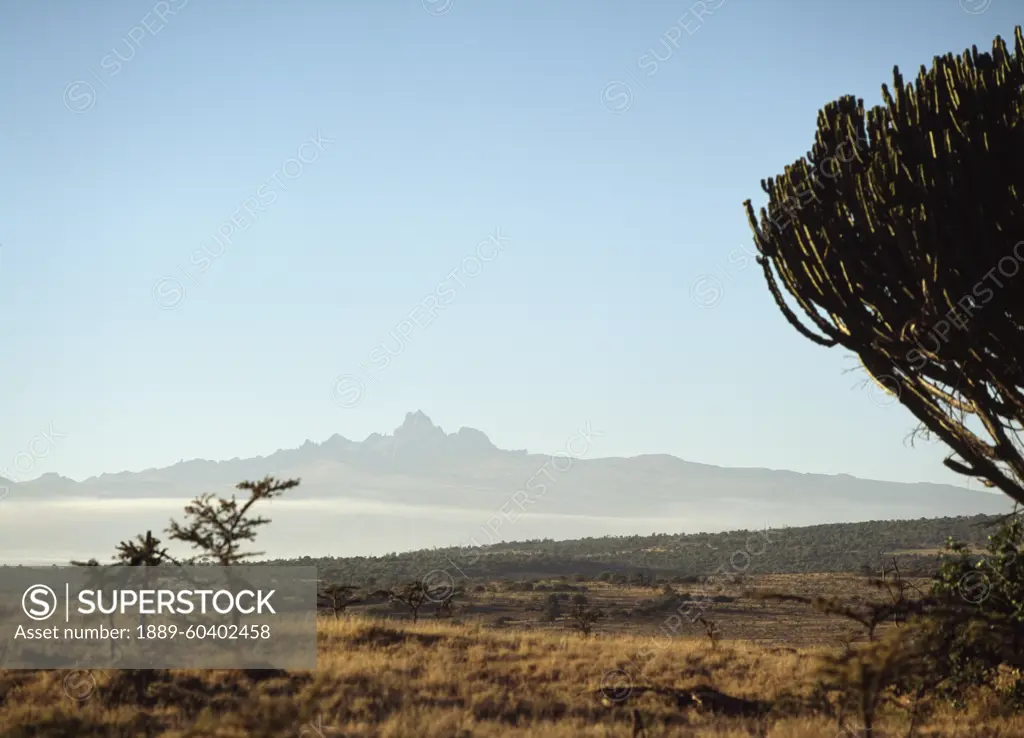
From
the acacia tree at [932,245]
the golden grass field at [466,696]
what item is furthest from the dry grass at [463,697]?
the acacia tree at [932,245]

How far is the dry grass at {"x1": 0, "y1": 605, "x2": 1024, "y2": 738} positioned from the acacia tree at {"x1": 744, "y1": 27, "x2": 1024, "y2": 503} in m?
3.78

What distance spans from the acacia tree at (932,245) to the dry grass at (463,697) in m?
3.78

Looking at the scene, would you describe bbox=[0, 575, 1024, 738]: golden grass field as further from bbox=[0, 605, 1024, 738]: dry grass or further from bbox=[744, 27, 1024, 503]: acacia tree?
bbox=[744, 27, 1024, 503]: acacia tree

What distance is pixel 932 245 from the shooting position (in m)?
9.40

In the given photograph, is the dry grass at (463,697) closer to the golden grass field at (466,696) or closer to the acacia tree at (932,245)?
the golden grass field at (466,696)

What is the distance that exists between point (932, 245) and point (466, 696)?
27.3 ft

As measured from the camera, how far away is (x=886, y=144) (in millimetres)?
10352

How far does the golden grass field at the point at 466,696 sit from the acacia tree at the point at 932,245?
3.50m

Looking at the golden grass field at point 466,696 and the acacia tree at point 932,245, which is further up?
the acacia tree at point 932,245

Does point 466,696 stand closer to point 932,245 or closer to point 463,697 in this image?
point 463,697

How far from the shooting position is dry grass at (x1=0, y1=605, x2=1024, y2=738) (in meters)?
10.7

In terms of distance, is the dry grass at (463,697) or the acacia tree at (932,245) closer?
the acacia tree at (932,245)

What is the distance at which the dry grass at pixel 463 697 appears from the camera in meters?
10.7

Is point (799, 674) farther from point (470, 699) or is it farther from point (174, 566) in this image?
point (174, 566)
